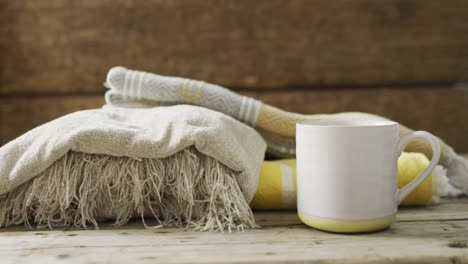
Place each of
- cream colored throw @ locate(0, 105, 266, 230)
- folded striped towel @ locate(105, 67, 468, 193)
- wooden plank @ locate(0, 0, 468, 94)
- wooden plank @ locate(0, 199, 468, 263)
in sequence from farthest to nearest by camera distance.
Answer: wooden plank @ locate(0, 0, 468, 94)
folded striped towel @ locate(105, 67, 468, 193)
cream colored throw @ locate(0, 105, 266, 230)
wooden plank @ locate(0, 199, 468, 263)

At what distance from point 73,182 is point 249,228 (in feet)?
0.79

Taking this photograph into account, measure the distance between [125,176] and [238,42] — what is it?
0.67 metres

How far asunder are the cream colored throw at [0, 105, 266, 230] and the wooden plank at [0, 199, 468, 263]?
3cm

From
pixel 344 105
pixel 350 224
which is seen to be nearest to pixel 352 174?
pixel 350 224

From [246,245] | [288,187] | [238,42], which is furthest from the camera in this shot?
[238,42]

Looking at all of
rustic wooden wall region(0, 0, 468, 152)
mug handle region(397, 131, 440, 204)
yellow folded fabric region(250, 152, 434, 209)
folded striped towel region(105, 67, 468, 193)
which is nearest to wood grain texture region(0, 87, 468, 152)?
rustic wooden wall region(0, 0, 468, 152)

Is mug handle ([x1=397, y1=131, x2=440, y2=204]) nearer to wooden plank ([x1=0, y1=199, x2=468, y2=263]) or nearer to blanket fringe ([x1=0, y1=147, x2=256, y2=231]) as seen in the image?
wooden plank ([x1=0, y1=199, x2=468, y2=263])

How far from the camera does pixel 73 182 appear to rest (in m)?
0.59

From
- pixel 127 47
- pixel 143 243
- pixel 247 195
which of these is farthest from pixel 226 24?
pixel 143 243

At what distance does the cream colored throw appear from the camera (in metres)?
0.59

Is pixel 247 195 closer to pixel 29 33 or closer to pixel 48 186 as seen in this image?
pixel 48 186

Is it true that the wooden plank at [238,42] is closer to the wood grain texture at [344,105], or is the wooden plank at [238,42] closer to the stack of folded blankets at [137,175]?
the wood grain texture at [344,105]

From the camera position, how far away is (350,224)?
21.0 inches

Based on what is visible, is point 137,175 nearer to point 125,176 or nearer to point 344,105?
point 125,176
